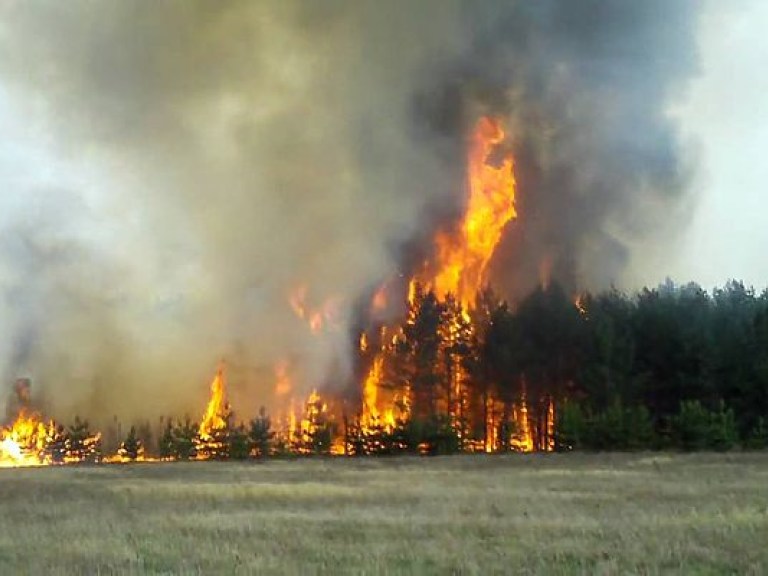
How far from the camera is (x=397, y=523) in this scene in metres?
19.8

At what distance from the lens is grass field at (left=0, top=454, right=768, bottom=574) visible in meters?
14.4

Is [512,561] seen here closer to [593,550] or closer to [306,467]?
[593,550]

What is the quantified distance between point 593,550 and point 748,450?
44.2 meters

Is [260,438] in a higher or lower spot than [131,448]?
higher

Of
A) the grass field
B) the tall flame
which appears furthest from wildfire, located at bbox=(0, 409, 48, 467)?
the grass field

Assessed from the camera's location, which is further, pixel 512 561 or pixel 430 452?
pixel 430 452

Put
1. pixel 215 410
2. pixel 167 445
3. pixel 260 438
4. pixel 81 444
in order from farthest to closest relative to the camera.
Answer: pixel 215 410 → pixel 81 444 → pixel 167 445 → pixel 260 438

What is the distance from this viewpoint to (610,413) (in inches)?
2288

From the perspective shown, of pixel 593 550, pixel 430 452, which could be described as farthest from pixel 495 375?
pixel 593 550

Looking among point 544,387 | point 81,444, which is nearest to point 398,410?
point 544,387

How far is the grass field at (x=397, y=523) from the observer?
14.4m

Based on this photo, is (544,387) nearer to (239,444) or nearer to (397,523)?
(239,444)

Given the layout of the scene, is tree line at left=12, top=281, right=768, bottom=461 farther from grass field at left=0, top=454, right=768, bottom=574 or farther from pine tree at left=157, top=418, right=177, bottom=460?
grass field at left=0, top=454, right=768, bottom=574

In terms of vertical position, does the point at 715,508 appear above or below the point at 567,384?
below
